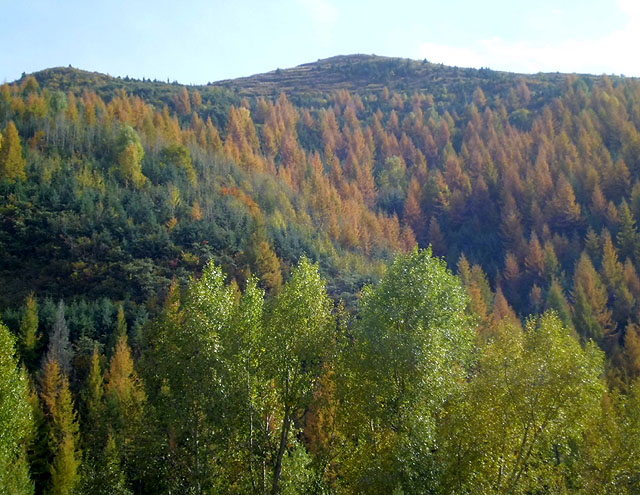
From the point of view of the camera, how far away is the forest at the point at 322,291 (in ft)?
57.4

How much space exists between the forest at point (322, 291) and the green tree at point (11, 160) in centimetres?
40

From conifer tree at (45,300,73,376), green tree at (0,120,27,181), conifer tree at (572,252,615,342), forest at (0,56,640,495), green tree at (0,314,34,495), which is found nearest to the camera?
forest at (0,56,640,495)

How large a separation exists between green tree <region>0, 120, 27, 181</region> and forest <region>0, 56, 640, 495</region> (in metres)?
0.40

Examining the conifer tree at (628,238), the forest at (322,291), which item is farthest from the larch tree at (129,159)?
the conifer tree at (628,238)

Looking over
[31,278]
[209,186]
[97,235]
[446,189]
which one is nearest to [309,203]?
[209,186]

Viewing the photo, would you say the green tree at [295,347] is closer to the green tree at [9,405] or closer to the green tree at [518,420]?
the green tree at [518,420]

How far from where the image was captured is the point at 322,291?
20875 millimetres

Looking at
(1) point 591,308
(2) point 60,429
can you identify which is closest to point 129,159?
(2) point 60,429

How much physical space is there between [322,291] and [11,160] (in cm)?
7332

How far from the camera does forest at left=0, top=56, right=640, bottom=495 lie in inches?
689

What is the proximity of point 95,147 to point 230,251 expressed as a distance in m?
38.8

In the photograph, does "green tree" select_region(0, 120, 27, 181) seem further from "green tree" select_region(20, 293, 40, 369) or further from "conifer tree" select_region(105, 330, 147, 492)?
"conifer tree" select_region(105, 330, 147, 492)

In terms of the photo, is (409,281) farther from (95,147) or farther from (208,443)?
(95,147)

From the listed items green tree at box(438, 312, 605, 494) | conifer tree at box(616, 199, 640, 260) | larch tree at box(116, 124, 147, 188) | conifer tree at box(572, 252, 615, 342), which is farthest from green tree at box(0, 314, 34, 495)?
conifer tree at box(616, 199, 640, 260)
